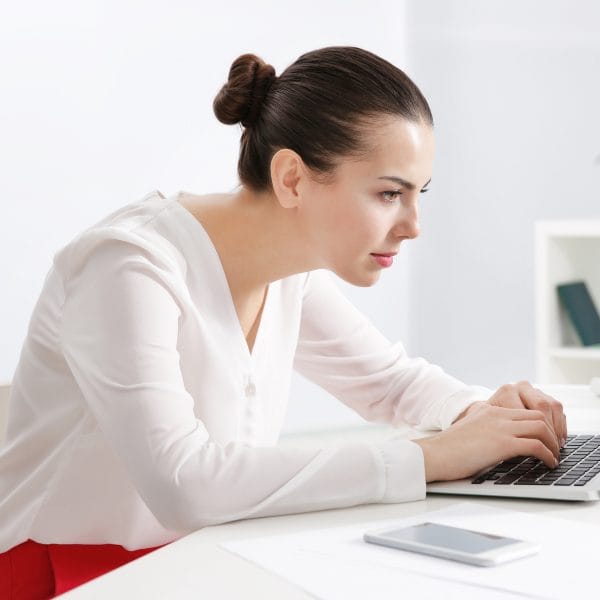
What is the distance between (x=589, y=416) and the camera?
167 cm

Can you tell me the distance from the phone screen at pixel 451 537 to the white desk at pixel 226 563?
4.2 inches

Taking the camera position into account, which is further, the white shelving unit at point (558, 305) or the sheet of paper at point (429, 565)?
the white shelving unit at point (558, 305)

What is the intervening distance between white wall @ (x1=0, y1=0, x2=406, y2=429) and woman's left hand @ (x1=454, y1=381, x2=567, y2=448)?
2590mm

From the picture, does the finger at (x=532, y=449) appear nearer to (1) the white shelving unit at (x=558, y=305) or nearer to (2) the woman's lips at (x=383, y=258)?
(2) the woman's lips at (x=383, y=258)

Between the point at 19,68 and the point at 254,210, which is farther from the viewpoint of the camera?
the point at 19,68

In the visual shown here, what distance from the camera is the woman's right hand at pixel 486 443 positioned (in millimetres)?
1166

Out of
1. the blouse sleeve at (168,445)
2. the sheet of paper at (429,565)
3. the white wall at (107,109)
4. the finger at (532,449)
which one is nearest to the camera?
the sheet of paper at (429,565)

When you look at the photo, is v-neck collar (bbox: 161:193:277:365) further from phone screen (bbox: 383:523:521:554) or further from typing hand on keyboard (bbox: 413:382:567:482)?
phone screen (bbox: 383:523:521:554)

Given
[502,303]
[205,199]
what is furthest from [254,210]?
[502,303]

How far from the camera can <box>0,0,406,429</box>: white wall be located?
3.71 metres

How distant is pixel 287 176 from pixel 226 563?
695 mm

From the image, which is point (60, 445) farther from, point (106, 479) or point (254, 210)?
point (254, 210)

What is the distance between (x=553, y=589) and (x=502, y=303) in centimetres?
391

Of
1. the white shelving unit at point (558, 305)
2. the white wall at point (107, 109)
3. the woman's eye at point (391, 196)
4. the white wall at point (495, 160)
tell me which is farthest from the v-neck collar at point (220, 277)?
the white wall at point (495, 160)
